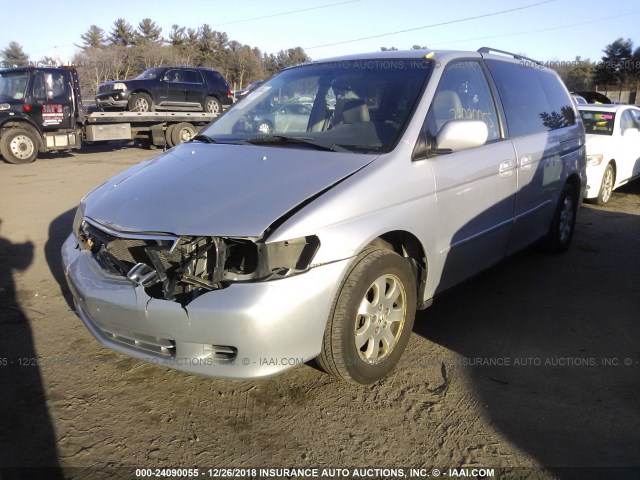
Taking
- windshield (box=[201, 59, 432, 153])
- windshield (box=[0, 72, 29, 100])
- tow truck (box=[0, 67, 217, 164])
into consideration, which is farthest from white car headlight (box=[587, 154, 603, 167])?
windshield (box=[0, 72, 29, 100])

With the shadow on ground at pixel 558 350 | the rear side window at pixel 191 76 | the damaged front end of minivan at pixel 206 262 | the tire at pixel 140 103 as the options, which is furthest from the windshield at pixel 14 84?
the shadow on ground at pixel 558 350

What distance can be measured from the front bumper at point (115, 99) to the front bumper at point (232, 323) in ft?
50.0

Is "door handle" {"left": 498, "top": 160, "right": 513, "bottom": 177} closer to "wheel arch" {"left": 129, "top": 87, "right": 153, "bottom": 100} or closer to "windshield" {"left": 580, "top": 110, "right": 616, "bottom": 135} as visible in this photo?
"windshield" {"left": 580, "top": 110, "right": 616, "bottom": 135}

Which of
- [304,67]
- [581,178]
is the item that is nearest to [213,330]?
[304,67]

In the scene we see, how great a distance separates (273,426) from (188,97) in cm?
1658

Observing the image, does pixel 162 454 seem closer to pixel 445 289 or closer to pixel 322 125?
pixel 445 289

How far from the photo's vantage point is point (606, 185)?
7.87 metres

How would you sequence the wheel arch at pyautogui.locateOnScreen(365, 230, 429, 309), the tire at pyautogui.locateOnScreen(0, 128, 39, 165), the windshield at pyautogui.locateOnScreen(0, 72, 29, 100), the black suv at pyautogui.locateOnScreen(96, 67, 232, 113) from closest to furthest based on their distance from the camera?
the wheel arch at pyautogui.locateOnScreen(365, 230, 429, 309) < the tire at pyautogui.locateOnScreen(0, 128, 39, 165) < the windshield at pyautogui.locateOnScreen(0, 72, 29, 100) < the black suv at pyautogui.locateOnScreen(96, 67, 232, 113)

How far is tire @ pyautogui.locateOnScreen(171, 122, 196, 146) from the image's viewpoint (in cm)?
1492

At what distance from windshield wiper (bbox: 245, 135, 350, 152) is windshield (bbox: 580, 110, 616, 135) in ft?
21.3

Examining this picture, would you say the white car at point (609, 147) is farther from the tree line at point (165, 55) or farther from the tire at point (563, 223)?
the tree line at point (165, 55)

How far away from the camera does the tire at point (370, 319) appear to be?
107 inches

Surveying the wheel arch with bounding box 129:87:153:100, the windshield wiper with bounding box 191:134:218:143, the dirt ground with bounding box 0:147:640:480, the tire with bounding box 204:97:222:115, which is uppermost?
the wheel arch with bounding box 129:87:153:100

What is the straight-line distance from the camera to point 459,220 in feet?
11.5
